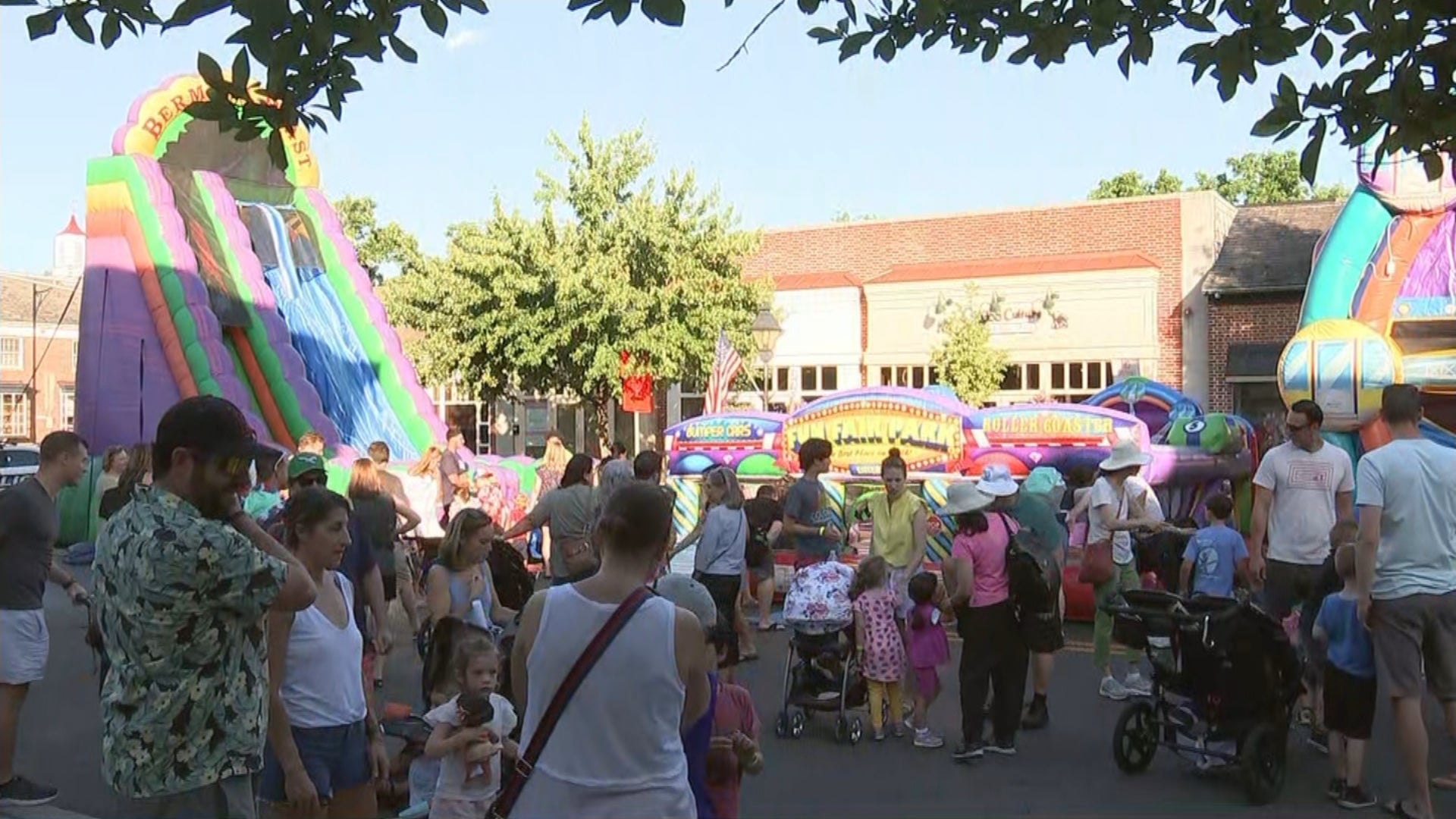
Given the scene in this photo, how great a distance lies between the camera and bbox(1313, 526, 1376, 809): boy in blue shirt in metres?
6.25

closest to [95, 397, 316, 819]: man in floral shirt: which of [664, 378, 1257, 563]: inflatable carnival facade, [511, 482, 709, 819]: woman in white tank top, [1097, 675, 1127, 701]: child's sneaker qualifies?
[511, 482, 709, 819]: woman in white tank top

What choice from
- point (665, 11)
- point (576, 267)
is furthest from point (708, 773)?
point (576, 267)

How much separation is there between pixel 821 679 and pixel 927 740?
72cm

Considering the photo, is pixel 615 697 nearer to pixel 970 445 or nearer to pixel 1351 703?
pixel 1351 703

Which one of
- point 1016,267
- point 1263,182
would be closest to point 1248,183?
point 1263,182

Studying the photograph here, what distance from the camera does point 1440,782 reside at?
667 cm

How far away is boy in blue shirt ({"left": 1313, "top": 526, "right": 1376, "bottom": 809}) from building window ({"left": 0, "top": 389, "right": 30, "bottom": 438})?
48.6 metres

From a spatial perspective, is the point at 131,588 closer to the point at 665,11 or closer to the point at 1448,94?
the point at 665,11

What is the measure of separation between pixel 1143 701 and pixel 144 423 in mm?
14108

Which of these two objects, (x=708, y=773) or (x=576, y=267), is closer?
(x=708, y=773)

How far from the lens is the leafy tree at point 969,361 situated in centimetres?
2739

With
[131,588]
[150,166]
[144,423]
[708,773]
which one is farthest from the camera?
[150,166]

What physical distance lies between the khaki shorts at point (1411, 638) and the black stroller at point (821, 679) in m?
2.96

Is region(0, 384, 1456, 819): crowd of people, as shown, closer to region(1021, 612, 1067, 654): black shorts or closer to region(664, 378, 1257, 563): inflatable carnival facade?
region(1021, 612, 1067, 654): black shorts
